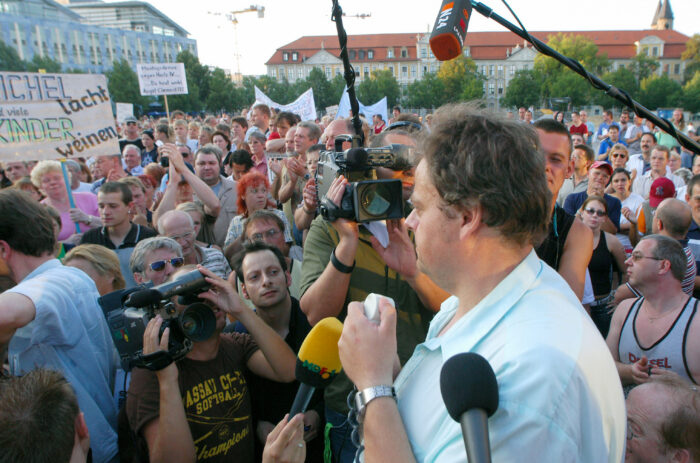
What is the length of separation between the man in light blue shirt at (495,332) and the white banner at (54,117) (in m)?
5.27

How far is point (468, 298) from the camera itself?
1.21 meters

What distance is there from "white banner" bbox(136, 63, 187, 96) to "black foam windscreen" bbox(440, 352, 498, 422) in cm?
1020

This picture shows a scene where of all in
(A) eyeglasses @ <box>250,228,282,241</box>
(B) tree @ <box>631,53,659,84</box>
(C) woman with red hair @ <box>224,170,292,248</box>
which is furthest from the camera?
(B) tree @ <box>631,53,659,84</box>

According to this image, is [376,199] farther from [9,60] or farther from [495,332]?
[9,60]

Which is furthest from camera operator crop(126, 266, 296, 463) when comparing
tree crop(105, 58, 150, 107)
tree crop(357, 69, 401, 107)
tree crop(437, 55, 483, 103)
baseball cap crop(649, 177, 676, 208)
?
tree crop(357, 69, 401, 107)

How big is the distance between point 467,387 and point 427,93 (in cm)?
7005

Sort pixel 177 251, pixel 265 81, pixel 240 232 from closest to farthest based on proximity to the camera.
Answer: pixel 177 251, pixel 240 232, pixel 265 81

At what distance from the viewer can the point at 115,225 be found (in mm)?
4039

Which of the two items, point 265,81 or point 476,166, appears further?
point 265,81

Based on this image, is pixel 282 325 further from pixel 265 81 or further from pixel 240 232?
pixel 265 81

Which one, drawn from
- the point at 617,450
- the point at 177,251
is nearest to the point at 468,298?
the point at 617,450

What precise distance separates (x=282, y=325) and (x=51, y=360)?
1.15 meters

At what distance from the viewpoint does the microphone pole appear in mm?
1961

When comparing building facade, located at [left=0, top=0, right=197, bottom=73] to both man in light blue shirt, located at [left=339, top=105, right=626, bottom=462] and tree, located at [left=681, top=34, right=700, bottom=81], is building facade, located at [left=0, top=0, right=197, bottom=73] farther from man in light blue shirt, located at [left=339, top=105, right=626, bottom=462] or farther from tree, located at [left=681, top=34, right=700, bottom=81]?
tree, located at [left=681, top=34, right=700, bottom=81]
